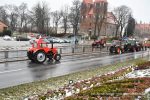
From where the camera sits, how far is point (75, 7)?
329 feet

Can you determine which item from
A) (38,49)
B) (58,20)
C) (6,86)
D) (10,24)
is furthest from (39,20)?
(6,86)

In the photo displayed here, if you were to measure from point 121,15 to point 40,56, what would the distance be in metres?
104

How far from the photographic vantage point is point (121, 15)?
129m

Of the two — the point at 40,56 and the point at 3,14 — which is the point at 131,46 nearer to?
the point at 40,56

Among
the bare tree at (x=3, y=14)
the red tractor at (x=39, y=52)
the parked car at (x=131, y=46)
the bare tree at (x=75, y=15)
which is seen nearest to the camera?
the red tractor at (x=39, y=52)

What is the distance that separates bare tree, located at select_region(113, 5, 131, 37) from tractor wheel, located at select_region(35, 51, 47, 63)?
101973 mm

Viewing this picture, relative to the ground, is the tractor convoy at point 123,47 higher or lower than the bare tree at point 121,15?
lower

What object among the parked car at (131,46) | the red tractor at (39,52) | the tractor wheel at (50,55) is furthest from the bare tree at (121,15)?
the red tractor at (39,52)

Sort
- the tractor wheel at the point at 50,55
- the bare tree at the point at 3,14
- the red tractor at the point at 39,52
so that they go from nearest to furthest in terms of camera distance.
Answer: the red tractor at the point at 39,52 → the tractor wheel at the point at 50,55 → the bare tree at the point at 3,14

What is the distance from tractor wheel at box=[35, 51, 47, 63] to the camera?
1079 inches

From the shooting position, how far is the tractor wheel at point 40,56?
2741 centimetres

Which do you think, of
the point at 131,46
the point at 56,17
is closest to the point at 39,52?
the point at 131,46

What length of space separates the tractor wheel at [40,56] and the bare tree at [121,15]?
4015 inches

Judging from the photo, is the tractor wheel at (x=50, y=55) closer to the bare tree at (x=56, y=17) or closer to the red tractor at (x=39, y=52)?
the red tractor at (x=39, y=52)
